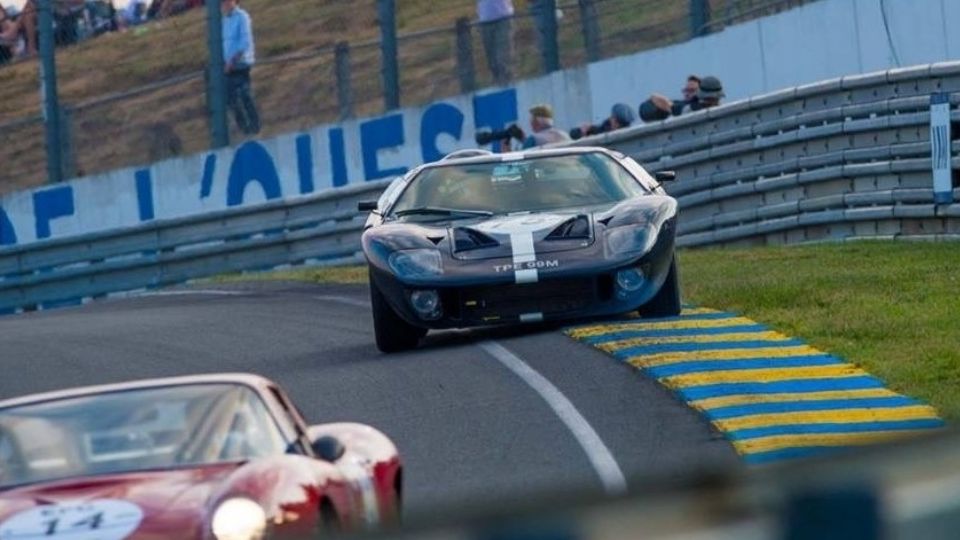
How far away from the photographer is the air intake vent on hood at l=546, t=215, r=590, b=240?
12438 mm

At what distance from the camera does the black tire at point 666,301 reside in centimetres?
1280

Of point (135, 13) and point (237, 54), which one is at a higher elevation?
point (135, 13)

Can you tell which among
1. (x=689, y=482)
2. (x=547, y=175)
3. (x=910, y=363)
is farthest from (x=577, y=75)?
(x=689, y=482)

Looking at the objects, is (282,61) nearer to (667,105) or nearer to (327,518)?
(667,105)

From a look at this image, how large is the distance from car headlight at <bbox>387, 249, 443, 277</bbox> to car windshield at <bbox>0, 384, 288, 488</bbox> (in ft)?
19.0

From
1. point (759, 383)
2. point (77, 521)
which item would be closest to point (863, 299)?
point (759, 383)

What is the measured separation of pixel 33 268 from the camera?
22859 mm

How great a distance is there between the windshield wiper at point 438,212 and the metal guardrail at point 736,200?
5.06 metres

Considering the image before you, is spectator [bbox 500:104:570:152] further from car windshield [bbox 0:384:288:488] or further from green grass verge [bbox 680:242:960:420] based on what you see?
car windshield [bbox 0:384:288:488]

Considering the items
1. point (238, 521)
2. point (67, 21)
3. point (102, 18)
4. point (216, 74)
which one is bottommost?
point (238, 521)

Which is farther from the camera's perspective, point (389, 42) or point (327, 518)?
point (389, 42)

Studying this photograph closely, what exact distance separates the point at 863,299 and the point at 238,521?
8405 mm

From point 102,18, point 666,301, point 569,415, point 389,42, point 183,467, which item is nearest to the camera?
point 183,467

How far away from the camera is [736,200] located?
18.9m
